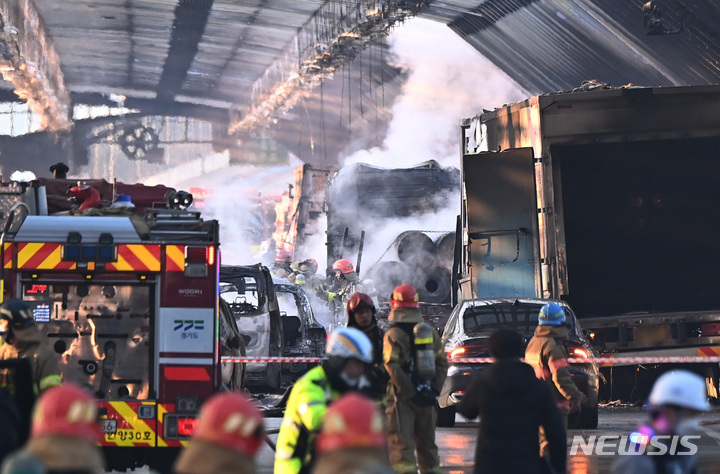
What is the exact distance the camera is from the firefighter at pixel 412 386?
375 inches

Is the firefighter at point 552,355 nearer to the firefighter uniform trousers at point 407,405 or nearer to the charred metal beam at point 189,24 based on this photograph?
the firefighter uniform trousers at point 407,405

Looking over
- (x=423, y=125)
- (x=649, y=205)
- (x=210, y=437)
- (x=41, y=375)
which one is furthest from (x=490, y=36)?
(x=210, y=437)

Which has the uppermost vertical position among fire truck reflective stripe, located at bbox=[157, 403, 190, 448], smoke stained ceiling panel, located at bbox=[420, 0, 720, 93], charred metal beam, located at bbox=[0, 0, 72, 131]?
charred metal beam, located at bbox=[0, 0, 72, 131]

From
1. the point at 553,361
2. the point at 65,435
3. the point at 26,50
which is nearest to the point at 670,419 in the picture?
the point at 65,435

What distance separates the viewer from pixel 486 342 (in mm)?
Answer: 15422

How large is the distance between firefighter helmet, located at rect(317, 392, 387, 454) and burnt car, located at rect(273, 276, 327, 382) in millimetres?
15598

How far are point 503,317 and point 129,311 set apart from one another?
6.76m

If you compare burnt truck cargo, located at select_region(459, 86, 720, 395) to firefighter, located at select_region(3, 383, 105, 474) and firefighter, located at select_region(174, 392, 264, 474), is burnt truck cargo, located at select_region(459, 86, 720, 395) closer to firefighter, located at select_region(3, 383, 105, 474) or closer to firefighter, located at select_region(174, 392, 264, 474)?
firefighter, located at select_region(174, 392, 264, 474)

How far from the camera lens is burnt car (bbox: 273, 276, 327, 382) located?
19828mm

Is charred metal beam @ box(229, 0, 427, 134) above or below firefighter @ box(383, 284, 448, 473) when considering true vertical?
above

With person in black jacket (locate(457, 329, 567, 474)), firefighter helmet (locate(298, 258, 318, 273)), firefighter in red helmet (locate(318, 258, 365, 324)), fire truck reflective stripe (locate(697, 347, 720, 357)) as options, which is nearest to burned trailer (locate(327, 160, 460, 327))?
firefighter in red helmet (locate(318, 258, 365, 324))

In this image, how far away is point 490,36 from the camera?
3766 centimetres

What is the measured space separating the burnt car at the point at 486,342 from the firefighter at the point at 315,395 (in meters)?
8.18

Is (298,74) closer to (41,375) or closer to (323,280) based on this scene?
(323,280)
